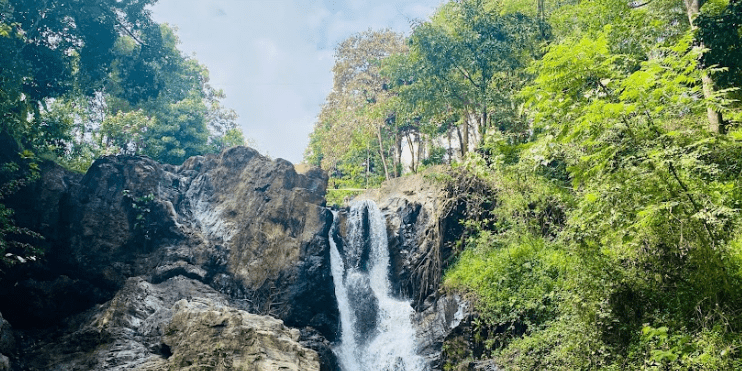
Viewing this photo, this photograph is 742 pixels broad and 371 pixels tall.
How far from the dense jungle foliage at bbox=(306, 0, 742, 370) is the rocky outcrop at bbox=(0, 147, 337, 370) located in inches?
270

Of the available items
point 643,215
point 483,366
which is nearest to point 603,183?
point 643,215

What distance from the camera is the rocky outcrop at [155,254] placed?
1525 cm

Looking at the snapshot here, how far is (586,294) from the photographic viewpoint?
827cm

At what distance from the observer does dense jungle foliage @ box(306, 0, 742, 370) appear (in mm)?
6598

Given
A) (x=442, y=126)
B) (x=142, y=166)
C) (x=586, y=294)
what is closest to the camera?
(x=586, y=294)

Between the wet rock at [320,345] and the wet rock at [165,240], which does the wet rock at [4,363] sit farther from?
the wet rock at [320,345]

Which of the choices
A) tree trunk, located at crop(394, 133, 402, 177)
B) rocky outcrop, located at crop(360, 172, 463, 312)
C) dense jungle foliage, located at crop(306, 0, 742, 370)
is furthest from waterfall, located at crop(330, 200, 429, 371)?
tree trunk, located at crop(394, 133, 402, 177)

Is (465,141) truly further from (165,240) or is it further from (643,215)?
(643,215)

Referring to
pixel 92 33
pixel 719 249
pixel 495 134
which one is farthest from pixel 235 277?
pixel 719 249

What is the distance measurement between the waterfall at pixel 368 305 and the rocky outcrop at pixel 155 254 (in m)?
1.04

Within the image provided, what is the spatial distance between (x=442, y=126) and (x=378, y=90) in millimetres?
6703

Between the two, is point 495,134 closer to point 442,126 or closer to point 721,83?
point 721,83

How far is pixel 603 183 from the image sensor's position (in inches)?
295

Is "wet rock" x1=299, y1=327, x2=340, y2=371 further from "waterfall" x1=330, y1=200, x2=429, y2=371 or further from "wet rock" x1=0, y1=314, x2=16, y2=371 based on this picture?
"wet rock" x1=0, y1=314, x2=16, y2=371
